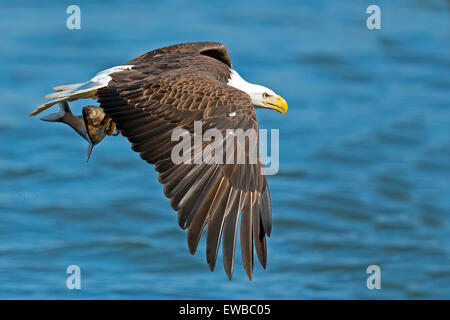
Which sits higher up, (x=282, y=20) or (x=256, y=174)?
(x=282, y=20)

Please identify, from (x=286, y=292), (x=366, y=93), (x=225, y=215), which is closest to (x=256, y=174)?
(x=225, y=215)

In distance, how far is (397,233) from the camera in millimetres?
12172

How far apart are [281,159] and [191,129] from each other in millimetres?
6646

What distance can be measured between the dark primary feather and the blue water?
3.19 metres

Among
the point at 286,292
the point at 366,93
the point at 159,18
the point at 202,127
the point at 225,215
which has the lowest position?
the point at 286,292

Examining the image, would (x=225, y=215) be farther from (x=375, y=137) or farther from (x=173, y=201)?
(x=375, y=137)

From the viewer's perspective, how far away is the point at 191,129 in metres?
6.70

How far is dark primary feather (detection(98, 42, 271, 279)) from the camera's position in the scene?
6.20 m

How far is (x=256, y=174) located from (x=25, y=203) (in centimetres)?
621
